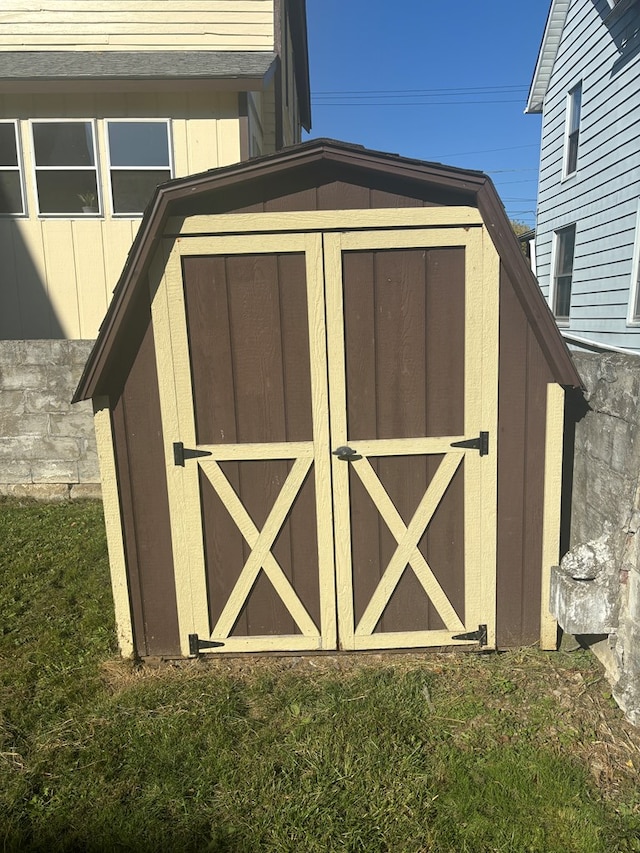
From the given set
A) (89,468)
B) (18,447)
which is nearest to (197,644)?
(89,468)

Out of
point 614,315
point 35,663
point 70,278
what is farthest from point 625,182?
point 35,663

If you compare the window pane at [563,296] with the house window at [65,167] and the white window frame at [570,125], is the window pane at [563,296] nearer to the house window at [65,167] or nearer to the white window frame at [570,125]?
the white window frame at [570,125]

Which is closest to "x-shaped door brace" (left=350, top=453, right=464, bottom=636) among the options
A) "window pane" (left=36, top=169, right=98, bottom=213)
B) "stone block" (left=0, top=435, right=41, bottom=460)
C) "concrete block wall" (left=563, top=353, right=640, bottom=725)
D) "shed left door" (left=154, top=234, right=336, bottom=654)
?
"shed left door" (left=154, top=234, right=336, bottom=654)

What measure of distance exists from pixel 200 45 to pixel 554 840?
34.7 ft

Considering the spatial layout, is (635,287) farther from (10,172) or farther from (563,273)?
(10,172)

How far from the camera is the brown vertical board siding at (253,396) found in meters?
3.59

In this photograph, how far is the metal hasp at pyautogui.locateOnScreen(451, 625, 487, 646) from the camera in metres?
3.91

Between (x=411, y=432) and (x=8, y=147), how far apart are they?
8.62 m

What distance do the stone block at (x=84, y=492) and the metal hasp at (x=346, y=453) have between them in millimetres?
4630

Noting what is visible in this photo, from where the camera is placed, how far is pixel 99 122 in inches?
341

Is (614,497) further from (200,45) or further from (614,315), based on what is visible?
(200,45)

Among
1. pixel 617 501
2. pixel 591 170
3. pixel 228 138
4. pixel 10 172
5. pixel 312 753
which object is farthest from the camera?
pixel 591 170

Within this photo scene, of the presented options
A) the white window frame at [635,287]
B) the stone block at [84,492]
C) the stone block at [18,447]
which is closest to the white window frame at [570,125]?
the white window frame at [635,287]

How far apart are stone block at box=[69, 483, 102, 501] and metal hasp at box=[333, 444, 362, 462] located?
4.63 meters
